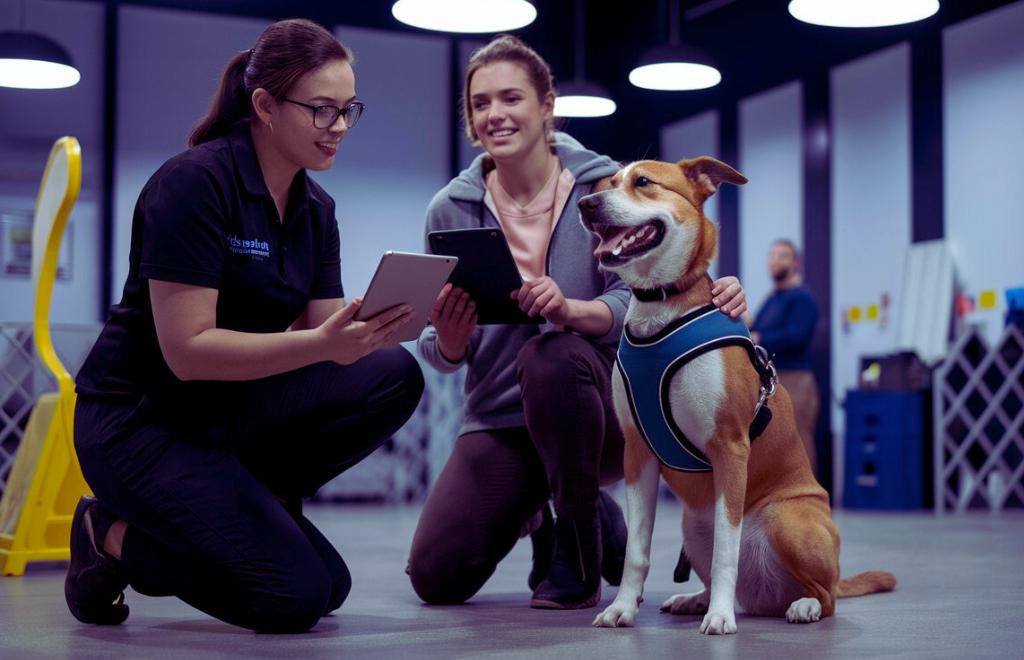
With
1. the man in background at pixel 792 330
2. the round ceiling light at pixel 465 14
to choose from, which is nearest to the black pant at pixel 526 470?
the round ceiling light at pixel 465 14

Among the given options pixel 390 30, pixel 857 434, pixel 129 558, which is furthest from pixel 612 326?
pixel 390 30

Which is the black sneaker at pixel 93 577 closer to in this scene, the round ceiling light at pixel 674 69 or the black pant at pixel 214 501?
the black pant at pixel 214 501

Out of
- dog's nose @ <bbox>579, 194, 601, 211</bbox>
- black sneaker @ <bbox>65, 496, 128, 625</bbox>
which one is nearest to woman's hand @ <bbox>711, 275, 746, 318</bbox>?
dog's nose @ <bbox>579, 194, 601, 211</bbox>

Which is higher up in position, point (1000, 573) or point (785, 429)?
point (785, 429)

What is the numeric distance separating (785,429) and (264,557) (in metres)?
0.92

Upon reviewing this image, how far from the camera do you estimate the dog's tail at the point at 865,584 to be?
2293 mm

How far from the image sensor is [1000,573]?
2.85 metres

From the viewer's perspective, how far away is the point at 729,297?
195 cm

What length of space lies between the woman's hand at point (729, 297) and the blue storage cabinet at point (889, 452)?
15.2ft

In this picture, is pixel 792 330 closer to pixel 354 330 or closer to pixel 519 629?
pixel 519 629

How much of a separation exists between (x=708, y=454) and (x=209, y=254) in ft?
2.85

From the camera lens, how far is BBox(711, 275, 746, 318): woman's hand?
6.36ft

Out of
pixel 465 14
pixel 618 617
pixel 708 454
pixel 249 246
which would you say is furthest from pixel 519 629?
pixel 465 14

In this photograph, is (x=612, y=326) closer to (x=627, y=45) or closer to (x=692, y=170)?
(x=692, y=170)
